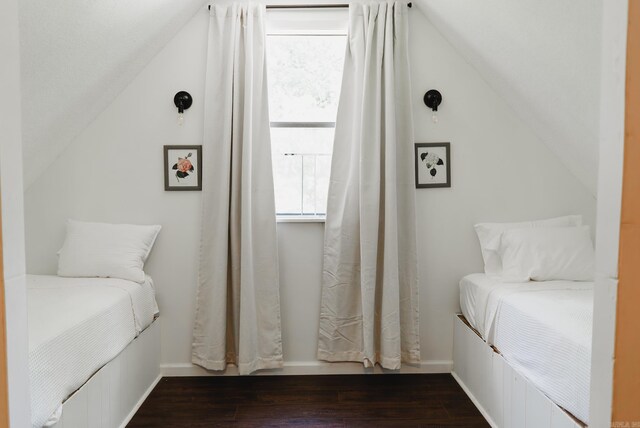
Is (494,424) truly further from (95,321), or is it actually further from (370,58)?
(370,58)

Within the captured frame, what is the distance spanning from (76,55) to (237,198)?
3.62ft

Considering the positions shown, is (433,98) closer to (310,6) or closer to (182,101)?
(310,6)

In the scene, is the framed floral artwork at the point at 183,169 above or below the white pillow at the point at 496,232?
above

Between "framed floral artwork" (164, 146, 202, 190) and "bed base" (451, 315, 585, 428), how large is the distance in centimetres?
190

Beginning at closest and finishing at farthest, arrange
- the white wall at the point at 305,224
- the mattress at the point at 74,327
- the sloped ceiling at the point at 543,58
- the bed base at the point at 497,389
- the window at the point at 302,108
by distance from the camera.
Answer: the mattress at the point at 74,327
the bed base at the point at 497,389
the sloped ceiling at the point at 543,58
the white wall at the point at 305,224
the window at the point at 302,108

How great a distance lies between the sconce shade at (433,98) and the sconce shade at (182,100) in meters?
1.51

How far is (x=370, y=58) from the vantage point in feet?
8.71

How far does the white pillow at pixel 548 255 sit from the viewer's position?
2389 mm

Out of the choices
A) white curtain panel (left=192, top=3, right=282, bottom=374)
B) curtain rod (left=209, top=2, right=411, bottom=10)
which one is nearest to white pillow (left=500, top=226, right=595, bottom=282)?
white curtain panel (left=192, top=3, right=282, bottom=374)

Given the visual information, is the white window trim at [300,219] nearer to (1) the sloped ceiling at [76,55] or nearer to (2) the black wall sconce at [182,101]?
(2) the black wall sconce at [182,101]

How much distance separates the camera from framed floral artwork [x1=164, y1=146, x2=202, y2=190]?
274 cm

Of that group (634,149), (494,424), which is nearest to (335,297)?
(494,424)

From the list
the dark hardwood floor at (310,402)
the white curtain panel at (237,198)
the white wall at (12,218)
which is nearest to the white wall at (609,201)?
the white wall at (12,218)

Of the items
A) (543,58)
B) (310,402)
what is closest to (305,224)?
(310,402)
